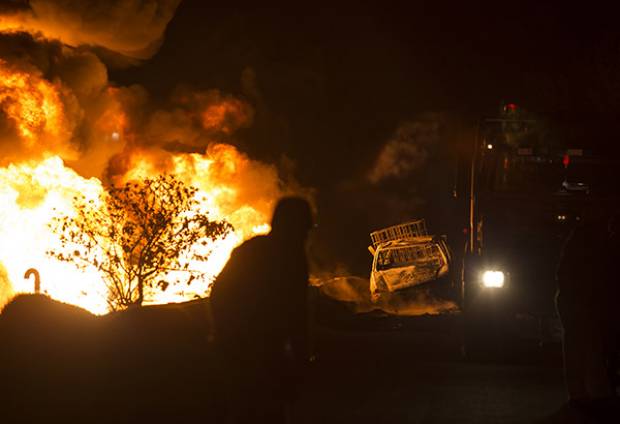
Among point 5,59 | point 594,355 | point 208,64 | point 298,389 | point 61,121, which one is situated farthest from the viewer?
point 208,64

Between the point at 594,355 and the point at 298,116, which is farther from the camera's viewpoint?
the point at 298,116

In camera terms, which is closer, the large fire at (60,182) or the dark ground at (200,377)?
the dark ground at (200,377)

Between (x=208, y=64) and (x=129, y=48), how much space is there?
18.7 ft

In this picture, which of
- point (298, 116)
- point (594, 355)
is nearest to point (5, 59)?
point (298, 116)

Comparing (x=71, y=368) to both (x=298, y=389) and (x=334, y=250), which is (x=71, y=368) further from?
(x=334, y=250)

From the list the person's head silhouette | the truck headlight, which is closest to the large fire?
the truck headlight

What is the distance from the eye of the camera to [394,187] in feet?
111

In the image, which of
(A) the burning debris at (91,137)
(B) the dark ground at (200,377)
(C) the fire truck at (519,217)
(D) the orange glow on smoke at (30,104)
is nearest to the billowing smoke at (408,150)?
(A) the burning debris at (91,137)

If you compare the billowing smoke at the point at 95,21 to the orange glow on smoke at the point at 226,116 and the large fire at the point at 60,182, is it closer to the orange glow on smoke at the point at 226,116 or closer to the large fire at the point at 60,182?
the large fire at the point at 60,182

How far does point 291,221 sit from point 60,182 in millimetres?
17729

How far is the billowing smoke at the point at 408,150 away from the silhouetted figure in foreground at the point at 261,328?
2867cm

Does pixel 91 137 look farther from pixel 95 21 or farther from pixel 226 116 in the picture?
pixel 226 116

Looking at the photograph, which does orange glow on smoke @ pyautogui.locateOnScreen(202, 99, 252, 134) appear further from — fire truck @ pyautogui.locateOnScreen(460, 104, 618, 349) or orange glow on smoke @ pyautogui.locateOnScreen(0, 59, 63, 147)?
fire truck @ pyautogui.locateOnScreen(460, 104, 618, 349)

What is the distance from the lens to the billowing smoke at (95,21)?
22516mm
